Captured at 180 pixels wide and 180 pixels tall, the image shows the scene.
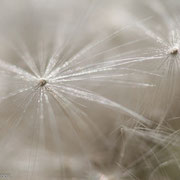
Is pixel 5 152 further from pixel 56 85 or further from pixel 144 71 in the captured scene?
pixel 144 71

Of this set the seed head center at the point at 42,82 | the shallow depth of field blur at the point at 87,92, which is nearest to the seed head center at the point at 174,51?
the shallow depth of field blur at the point at 87,92

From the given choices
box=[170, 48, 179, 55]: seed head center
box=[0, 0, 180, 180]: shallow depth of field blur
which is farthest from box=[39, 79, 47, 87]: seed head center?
box=[170, 48, 179, 55]: seed head center

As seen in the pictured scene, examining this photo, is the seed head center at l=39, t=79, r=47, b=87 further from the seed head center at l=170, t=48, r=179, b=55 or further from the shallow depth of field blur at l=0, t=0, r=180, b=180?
the seed head center at l=170, t=48, r=179, b=55

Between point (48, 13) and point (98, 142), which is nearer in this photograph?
point (98, 142)

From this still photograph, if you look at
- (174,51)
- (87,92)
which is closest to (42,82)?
(87,92)

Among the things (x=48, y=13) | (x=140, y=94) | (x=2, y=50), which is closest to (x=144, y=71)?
(x=140, y=94)

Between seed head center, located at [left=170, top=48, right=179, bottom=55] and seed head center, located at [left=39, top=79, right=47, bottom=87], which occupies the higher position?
seed head center, located at [left=170, top=48, right=179, bottom=55]

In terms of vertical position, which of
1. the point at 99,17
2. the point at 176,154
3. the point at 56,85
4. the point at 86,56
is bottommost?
the point at 176,154

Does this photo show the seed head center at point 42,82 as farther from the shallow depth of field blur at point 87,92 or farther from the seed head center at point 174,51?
the seed head center at point 174,51
